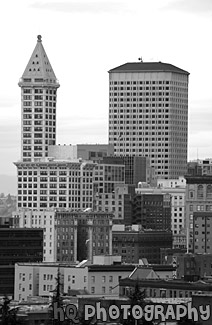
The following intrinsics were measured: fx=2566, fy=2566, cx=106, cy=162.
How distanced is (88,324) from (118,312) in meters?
2.52

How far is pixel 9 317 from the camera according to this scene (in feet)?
653

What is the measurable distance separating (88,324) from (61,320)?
2.14 meters

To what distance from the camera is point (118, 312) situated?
19988cm

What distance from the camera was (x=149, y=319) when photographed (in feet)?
656

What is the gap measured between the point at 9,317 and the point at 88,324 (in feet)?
20.3

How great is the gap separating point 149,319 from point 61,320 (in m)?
6.86

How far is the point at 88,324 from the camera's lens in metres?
200

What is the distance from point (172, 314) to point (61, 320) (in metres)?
9.21

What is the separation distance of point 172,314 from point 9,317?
12.9 metres

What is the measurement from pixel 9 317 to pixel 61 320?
4.05 m

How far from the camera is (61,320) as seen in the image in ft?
655

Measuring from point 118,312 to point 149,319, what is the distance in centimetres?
248

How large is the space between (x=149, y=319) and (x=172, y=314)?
13.6ft
